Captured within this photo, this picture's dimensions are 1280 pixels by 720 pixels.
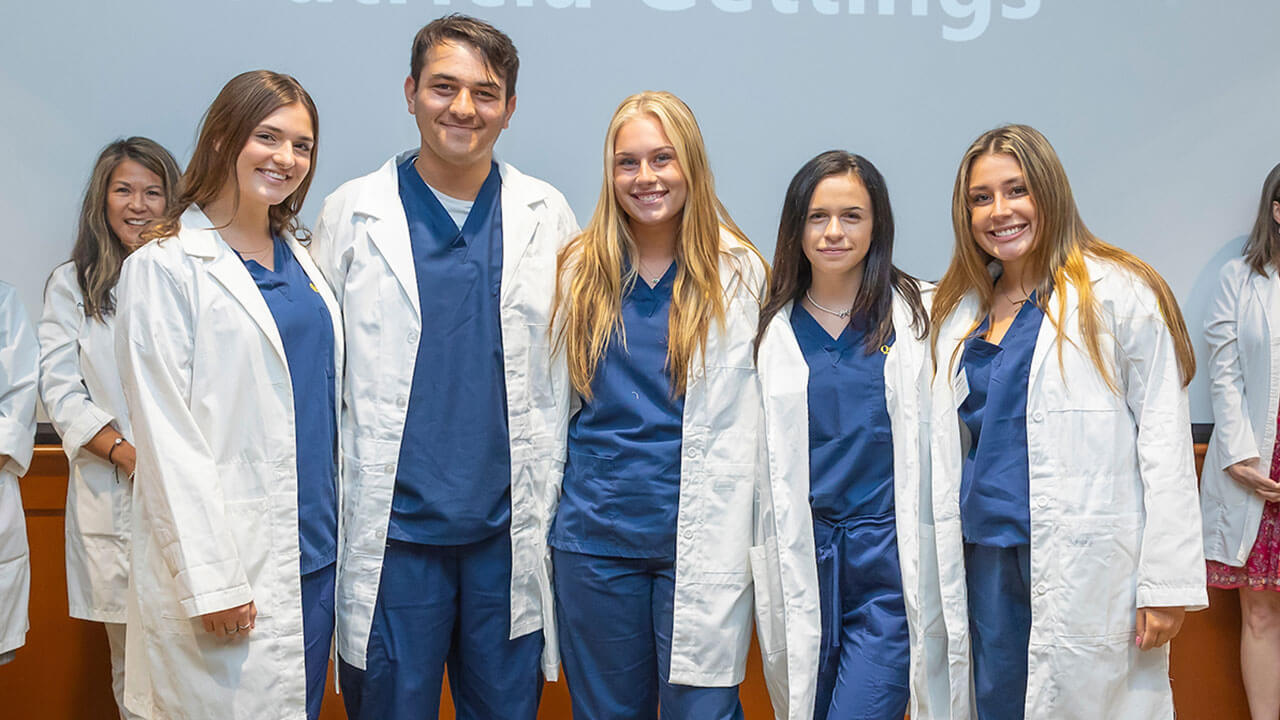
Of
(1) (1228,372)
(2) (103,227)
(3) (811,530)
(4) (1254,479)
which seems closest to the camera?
(3) (811,530)

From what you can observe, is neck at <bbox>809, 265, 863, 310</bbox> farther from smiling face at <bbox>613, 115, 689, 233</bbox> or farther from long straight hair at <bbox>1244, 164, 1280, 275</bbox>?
long straight hair at <bbox>1244, 164, 1280, 275</bbox>

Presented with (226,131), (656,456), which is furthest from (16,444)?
(656,456)

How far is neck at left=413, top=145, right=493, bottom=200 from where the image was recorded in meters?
2.16

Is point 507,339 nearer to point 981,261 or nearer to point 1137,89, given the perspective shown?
point 981,261

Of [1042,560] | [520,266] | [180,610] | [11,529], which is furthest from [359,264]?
[1042,560]

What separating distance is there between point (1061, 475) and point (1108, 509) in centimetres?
11

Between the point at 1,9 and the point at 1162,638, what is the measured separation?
3.45 m

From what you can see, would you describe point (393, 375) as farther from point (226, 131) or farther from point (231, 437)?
point (226, 131)

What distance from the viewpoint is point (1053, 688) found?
1921mm

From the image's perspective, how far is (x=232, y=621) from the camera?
183 centimetres

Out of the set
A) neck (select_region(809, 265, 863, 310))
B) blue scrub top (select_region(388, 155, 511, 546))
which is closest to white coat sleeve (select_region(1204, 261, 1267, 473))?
neck (select_region(809, 265, 863, 310))

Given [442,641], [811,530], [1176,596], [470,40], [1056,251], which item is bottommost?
[442,641]

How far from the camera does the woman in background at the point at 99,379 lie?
2.63 meters

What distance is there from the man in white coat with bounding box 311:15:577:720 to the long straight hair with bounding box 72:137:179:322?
93 cm
